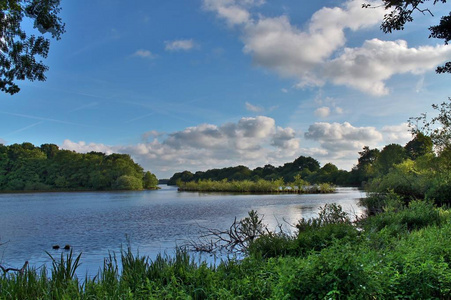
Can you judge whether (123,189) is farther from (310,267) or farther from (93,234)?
(310,267)

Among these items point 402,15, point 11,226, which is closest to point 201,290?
point 402,15

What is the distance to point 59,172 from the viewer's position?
100750 mm

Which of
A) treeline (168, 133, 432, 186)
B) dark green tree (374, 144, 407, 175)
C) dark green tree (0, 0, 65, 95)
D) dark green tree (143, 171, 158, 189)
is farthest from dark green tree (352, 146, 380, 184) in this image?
dark green tree (0, 0, 65, 95)

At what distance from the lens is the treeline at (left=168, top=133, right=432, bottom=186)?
67.2 meters

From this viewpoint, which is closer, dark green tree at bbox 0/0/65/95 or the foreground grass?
the foreground grass

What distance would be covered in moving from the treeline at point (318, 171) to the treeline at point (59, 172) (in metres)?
18.9

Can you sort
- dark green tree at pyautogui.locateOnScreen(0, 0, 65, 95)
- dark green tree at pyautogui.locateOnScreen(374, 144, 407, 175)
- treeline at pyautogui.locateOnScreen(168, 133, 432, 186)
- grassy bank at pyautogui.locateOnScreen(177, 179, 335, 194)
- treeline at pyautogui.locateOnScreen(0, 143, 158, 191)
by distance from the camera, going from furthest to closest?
treeline at pyautogui.locateOnScreen(0, 143, 158, 191)
treeline at pyautogui.locateOnScreen(168, 133, 432, 186)
dark green tree at pyautogui.locateOnScreen(374, 144, 407, 175)
grassy bank at pyautogui.locateOnScreen(177, 179, 335, 194)
dark green tree at pyautogui.locateOnScreen(0, 0, 65, 95)

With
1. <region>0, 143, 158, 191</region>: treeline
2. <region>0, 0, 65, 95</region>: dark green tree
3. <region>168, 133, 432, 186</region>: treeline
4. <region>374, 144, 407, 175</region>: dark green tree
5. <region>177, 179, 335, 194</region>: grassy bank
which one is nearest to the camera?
<region>0, 0, 65, 95</region>: dark green tree

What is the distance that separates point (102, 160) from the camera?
10894 cm

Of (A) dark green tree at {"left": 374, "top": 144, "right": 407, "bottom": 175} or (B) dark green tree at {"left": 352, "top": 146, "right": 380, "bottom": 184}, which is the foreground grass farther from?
(B) dark green tree at {"left": 352, "top": 146, "right": 380, "bottom": 184}

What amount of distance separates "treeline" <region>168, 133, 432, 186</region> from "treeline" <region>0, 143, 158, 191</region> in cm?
1889

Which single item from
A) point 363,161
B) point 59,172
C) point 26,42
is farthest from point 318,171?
point 26,42

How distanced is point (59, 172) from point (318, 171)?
8554 centimetres

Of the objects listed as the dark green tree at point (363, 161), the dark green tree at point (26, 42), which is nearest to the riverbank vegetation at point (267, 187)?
the dark green tree at point (363, 161)
